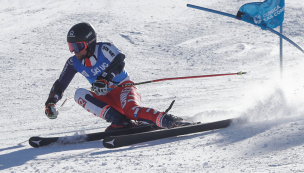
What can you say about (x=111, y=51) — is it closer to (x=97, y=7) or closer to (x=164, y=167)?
(x=164, y=167)

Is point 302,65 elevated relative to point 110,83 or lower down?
lower down

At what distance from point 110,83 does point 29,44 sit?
6.89 metres

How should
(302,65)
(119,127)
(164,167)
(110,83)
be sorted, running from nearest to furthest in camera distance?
(164,167) → (119,127) → (110,83) → (302,65)

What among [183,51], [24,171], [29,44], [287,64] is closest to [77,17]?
[29,44]

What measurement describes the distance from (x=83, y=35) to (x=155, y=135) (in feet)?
4.95

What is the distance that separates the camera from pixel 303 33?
12.6 m

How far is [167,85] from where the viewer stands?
→ 8.51 metres

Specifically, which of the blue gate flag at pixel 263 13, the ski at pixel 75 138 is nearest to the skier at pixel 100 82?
the ski at pixel 75 138

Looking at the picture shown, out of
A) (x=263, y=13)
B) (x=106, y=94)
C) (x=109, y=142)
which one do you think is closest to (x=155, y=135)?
(x=109, y=142)

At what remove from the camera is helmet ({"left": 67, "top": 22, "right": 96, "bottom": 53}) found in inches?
169

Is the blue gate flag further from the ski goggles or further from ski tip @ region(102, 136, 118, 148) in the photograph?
ski tip @ region(102, 136, 118, 148)

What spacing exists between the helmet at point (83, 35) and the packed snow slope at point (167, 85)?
1234mm

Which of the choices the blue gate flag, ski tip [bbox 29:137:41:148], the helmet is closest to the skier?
the helmet

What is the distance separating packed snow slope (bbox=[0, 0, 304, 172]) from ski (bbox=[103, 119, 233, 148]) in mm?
72
